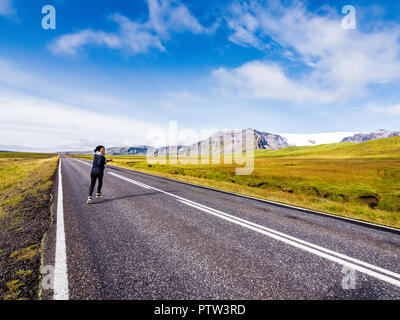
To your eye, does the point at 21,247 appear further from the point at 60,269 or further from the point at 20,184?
the point at 20,184

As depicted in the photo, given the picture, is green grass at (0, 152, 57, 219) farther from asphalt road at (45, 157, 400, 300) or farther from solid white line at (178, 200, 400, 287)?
solid white line at (178, 200, 400, 287)

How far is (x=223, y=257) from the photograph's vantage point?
3.71m

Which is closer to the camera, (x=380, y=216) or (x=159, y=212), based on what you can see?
(x=159, y=212)

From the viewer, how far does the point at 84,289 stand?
8.88ft

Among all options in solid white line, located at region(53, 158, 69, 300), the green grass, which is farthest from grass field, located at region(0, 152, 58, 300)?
the green grass

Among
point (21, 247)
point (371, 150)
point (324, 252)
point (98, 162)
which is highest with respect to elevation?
point (371, 150)

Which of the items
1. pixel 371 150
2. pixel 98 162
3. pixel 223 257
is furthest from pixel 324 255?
pixel 371 150

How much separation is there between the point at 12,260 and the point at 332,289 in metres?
5.52

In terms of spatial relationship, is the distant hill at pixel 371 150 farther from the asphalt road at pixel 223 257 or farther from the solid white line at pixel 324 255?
the solid white line at pixel 324 255

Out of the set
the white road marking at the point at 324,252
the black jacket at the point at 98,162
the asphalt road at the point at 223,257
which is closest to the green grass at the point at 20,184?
the black jacket at the point at 98,162

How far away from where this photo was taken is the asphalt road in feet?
9.13

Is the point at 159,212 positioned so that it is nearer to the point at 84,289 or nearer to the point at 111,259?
the point at 111,259

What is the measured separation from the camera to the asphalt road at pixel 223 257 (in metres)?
2.78
